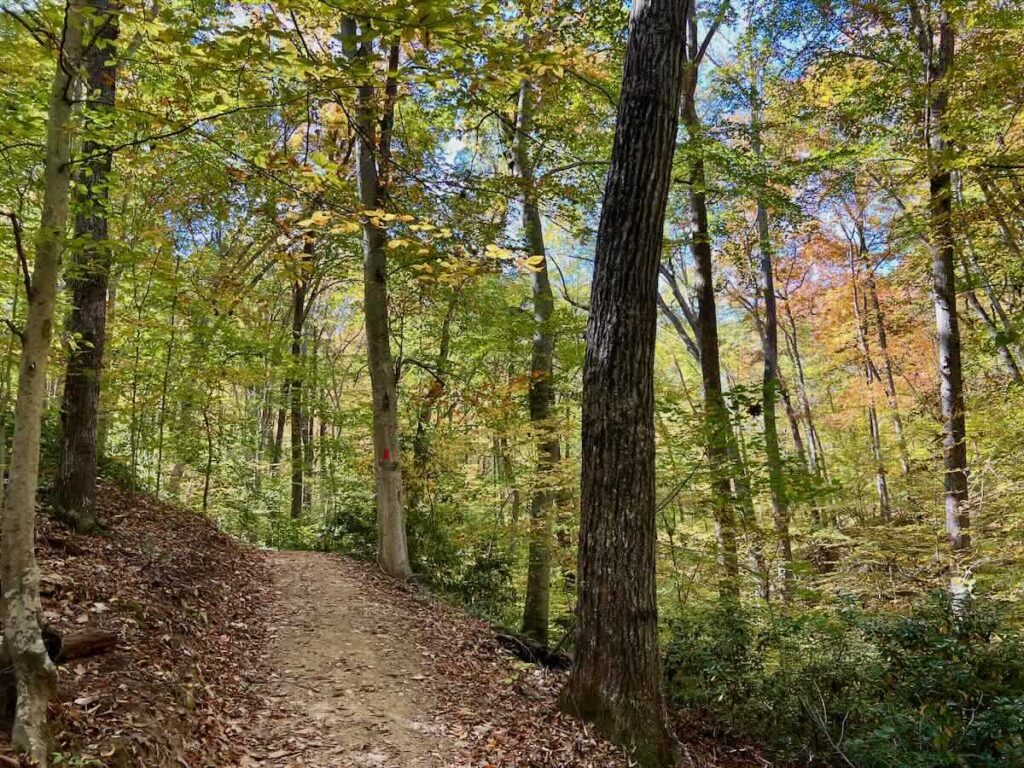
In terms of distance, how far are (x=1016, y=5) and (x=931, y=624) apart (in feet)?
28.0

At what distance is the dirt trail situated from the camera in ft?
13.6

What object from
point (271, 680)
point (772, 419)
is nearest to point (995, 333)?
point (772, 419)

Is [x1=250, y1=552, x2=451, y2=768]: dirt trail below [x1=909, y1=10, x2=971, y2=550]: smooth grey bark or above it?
below

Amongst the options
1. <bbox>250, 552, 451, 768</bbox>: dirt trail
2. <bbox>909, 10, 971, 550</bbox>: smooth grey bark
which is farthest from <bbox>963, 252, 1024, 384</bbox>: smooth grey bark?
<bbox>250, 552, 451, 768</bbox>: dirt trail

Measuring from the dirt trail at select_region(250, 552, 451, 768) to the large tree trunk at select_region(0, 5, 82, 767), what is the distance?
64.6 inches

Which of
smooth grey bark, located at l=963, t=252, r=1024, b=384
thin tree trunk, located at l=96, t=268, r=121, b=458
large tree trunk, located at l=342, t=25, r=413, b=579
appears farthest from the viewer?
large tree trunk, located at l=342, t=25, r=413, b=579

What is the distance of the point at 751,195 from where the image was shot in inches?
349

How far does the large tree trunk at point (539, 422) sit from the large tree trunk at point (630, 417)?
13.3ft

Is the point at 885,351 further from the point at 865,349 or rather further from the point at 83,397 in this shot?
the point at 83,397

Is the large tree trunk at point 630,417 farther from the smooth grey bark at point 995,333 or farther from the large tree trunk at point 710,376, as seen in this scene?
the smooth grey bark at point 995,333

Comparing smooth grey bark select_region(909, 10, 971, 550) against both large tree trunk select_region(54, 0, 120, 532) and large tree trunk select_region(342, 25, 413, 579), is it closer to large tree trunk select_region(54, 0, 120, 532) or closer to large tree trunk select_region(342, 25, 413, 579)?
large tree trunk select_region(342, 25, 413, 579)

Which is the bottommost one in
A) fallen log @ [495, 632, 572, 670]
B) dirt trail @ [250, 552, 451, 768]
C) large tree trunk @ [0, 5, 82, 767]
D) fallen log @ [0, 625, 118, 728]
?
fallen log @ [495, 632, 572, 670]

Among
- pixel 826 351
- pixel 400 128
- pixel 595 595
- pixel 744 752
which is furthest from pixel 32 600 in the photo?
pixel 826 351

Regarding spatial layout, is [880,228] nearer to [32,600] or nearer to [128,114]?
[128,114]
